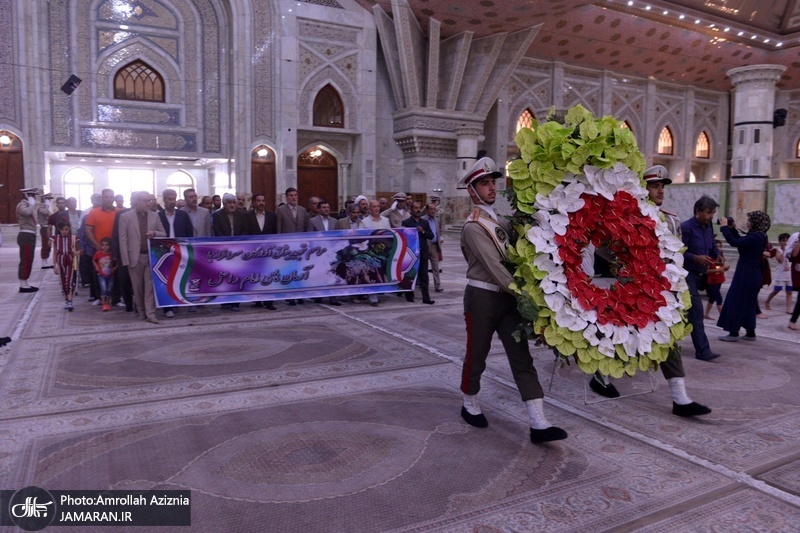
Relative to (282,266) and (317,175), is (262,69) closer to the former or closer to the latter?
(317,175)

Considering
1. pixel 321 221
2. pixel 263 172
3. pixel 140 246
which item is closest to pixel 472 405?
pixel 140 246

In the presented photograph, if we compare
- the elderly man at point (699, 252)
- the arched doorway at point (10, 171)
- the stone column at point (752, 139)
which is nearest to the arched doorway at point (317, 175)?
the arched doorway at point (10, 171)

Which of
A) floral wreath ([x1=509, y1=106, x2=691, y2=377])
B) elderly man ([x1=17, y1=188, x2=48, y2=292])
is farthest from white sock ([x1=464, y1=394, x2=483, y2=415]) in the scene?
elderly man ([x1=17, y1=188, x2=48, y2=292])

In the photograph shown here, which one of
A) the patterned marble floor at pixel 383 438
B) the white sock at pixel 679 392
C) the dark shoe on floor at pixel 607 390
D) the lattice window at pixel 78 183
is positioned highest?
the lattice window at pixel 78 183

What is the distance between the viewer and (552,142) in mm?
3373

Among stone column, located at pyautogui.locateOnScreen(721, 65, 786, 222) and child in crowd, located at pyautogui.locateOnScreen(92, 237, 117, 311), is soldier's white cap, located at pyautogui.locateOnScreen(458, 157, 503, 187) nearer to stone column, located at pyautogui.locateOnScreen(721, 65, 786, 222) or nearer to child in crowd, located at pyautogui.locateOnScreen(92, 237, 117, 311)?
child in crowd, located at pyautogui.locateOnScreen(92, 237, 117, 311)

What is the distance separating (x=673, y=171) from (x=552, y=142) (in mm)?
26692

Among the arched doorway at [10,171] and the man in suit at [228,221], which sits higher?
the arched doorway at [10,171]

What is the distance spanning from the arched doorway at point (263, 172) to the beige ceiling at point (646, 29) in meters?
5.79

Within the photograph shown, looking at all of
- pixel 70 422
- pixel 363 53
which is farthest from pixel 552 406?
pixel 363 53

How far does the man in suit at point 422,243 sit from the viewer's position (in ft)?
26.4

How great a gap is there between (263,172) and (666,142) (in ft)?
63.1

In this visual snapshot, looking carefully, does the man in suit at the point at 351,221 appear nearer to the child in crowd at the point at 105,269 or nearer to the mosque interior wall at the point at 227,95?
the child in crowd at the point at 105,269

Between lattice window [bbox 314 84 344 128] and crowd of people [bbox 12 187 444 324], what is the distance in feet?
34.3
